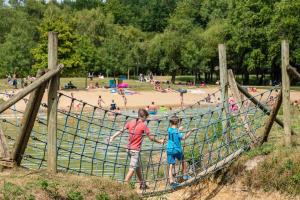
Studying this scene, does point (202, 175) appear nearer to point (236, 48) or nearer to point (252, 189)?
point (252, 189)

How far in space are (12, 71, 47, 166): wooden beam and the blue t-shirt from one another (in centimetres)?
277

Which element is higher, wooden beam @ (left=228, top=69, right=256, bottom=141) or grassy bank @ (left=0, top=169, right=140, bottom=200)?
wooden beam @ (left=228, top=69, right=256, bottom=141)

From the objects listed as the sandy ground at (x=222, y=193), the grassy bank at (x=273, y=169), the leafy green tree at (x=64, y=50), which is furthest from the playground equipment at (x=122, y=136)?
the leafy green tree at (x=64, y=50)

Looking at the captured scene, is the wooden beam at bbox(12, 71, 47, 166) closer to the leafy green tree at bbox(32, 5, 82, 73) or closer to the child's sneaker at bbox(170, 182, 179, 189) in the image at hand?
the child's sneaker at bbox(170, 182, 179, 189)

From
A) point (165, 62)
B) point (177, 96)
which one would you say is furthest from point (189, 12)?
point (177, 96)

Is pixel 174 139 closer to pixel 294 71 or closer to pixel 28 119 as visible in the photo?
pixel 294 71

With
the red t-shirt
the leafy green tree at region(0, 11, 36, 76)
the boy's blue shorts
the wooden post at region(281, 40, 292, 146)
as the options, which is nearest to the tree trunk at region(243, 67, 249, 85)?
the leafy green tree at region(0, 11, 36, 76)

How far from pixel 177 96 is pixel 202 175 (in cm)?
3218

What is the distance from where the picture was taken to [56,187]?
6.09 meters

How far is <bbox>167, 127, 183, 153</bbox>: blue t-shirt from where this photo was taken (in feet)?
28.6

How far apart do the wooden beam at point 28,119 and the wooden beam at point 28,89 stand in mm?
84

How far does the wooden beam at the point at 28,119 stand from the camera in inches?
255

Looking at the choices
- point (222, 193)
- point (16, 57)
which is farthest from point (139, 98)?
point (222, 193)

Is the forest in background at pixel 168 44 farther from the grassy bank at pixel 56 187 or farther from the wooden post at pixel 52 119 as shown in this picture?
the grassy bank at pixel 56 187
